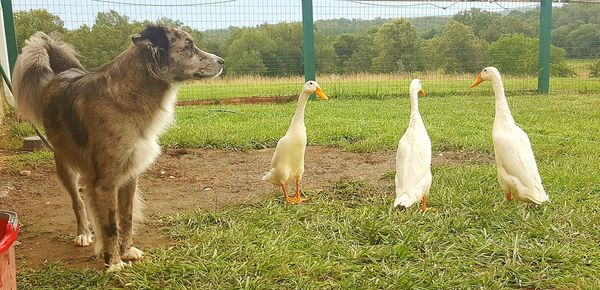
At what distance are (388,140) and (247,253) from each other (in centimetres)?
324

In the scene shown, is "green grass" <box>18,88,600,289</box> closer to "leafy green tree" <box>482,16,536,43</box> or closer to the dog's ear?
the dog's ear

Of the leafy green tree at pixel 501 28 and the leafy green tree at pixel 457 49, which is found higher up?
the leafy green tree at pixel 501 28

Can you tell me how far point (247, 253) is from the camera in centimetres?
272

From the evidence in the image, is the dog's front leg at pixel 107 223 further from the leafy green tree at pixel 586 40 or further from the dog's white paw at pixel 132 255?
the leafy green tree at pixel 586 40

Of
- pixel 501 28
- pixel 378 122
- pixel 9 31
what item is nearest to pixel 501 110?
pixel 378 122

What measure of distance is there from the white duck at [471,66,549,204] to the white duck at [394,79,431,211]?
0.49 m

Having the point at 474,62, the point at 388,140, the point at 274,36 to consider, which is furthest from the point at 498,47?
the point at 388,140

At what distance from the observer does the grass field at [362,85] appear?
10.0 m

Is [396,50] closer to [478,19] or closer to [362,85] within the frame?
[362,85]

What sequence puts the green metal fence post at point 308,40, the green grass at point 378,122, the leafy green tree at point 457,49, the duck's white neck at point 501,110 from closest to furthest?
the duck's white neck at point 501,110
the green grass at point 378,122
the green metal fence post at point 308,40
the leafy green tree at point 457,49

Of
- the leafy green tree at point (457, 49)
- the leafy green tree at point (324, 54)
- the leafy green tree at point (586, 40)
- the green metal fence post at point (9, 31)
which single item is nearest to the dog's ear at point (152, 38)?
the green metal fence post at point (9, 31)

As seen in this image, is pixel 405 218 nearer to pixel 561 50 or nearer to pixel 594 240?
pixel 594 240

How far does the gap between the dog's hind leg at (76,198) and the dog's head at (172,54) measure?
2.90 feet

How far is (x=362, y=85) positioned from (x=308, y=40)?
60.7 inches
